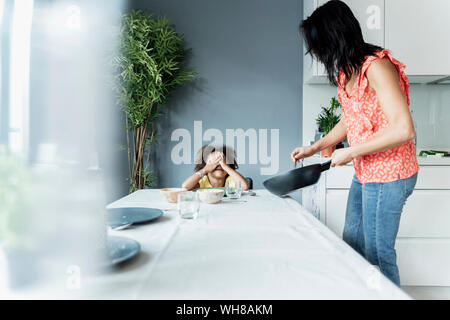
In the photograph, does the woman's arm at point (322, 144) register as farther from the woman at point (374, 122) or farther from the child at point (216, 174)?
the child at point (216, 174)

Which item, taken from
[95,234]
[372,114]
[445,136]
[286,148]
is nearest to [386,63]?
[372,114]

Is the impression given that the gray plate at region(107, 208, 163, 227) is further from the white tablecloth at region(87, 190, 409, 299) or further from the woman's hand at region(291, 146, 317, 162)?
the woman's hand at region(291, 146, 317, 162)

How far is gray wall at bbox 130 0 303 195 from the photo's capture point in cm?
308

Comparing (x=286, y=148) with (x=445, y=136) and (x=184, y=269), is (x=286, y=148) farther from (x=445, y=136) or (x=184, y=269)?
(x=184, y=269)

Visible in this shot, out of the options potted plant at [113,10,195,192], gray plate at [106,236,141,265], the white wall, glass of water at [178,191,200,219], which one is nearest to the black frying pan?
glass of water at [178,191,200,219]

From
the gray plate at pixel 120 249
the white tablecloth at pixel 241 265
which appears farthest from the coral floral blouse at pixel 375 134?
the gray plate at pixel 120 249

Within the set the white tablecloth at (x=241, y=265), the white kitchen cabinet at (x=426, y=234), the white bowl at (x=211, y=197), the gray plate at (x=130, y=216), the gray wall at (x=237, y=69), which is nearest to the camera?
the white tablecloth at (x=241, y=265)

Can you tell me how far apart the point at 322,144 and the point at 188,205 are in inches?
31.8

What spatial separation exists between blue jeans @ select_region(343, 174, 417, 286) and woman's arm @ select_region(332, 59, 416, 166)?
17cm

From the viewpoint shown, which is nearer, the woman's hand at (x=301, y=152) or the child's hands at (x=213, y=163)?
the woman's hand at (x=301, y=152)

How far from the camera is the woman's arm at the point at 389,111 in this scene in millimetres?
1148

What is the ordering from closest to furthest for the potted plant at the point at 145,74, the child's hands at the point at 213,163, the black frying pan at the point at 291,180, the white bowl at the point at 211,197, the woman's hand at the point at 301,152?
the black frying pan at the point at 291,180, the white bowl at the point at 211,197, the woman's hand at the point at 301,152, the child's hands at the point at 213,163, the potted plant at the point at 145,74

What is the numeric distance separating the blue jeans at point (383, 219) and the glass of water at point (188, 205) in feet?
2.15
